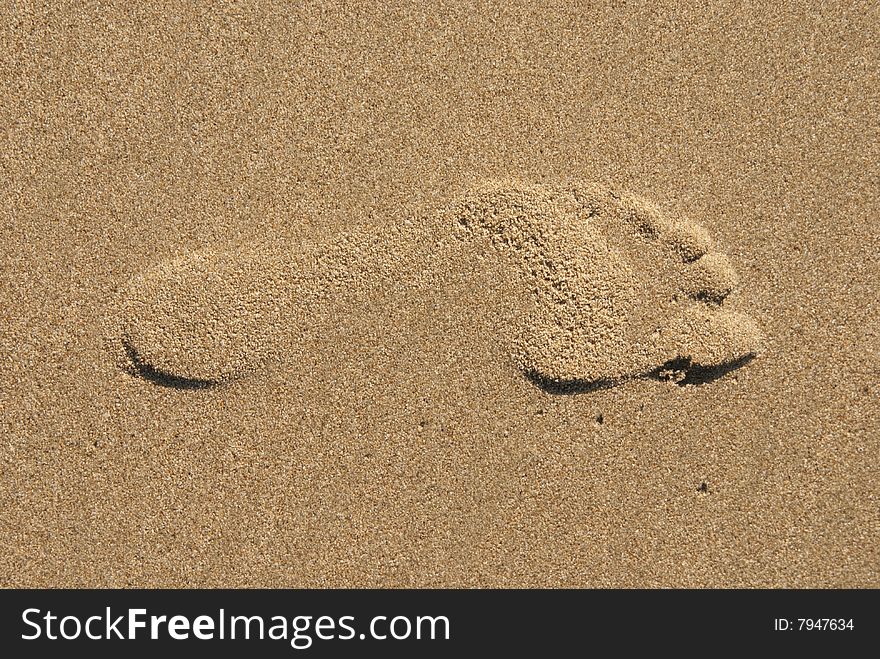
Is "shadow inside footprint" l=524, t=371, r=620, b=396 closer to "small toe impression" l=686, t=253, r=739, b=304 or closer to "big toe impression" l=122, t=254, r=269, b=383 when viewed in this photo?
"small toe impression" l=686, t=253, r=739, b=304

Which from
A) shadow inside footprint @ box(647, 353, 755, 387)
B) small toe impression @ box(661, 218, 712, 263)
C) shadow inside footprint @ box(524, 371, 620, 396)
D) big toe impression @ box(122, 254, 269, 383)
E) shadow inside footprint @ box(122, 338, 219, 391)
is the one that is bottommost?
shadow inside footprint @ box(524, 371, 620, 396)

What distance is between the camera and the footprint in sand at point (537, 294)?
1.79m

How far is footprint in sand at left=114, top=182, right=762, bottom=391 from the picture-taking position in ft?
5.86

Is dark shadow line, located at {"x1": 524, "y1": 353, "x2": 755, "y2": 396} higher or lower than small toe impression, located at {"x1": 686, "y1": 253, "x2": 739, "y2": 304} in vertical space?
lower

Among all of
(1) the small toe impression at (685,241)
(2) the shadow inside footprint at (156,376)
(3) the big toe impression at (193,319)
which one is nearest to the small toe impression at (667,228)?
(1) the small toe impression at (685,241)

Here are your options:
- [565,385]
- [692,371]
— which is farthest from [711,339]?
[565,385]

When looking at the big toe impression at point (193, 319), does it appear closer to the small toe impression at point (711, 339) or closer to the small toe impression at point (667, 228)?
the small toe impression at point (667, 228)

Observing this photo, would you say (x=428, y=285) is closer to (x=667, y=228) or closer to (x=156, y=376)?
(x=667, y=228)

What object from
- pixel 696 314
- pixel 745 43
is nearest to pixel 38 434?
pixel 696 314

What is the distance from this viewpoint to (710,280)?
1.79m

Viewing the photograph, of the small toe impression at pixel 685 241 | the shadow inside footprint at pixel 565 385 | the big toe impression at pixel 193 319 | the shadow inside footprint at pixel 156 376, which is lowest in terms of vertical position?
the shadow inside footprint at pixel 565 385

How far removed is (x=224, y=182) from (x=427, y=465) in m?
1.23

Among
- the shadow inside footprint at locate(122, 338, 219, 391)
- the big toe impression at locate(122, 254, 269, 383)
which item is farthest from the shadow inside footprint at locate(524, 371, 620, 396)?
the shadow inside footprint at locate(122, 338, 219, 391)

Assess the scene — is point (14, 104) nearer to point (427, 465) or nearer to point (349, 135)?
point (349, 135)
